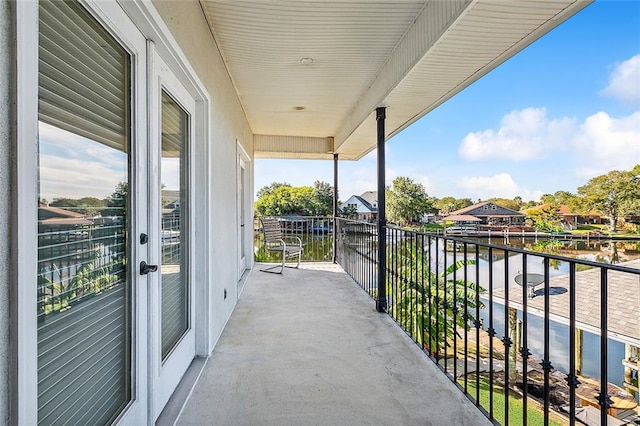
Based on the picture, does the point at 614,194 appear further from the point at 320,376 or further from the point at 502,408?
the point at 320,376

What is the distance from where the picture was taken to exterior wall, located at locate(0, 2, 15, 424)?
0.67m

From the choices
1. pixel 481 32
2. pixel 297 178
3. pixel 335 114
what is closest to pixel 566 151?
pixel 297 178

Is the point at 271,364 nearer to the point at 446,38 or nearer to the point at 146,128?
the point at 146,128

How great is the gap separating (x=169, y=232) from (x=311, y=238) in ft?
18.2

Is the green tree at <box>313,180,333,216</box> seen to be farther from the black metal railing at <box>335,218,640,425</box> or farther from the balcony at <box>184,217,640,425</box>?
the balcony at <box>184,217,640,425</box>

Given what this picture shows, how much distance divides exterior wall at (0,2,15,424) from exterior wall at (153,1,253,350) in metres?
0.92

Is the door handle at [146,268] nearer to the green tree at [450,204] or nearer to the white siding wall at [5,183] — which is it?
the white siding wall at [5,183]

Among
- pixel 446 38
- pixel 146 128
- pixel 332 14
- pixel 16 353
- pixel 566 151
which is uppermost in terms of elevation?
pixel 566 151

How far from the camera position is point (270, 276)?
532cm

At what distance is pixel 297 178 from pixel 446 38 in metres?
27.0

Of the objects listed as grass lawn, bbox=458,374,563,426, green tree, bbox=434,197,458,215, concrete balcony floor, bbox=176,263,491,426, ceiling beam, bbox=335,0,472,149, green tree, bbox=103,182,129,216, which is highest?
ceiling beam, bbox=335,0,472,149

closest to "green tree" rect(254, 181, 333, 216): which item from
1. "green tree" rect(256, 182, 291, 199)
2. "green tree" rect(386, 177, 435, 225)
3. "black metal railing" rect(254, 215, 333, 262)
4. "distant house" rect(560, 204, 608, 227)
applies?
"green tree" rect(256, 182, 291, 199)

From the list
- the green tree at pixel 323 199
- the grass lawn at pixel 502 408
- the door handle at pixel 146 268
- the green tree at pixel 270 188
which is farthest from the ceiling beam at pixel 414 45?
the green tree at pixel 270 188

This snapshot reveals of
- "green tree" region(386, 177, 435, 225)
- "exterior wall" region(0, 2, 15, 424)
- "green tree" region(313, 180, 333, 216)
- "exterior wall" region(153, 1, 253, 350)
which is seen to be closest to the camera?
"exterior wall" region(0, 2, 15, 424)
